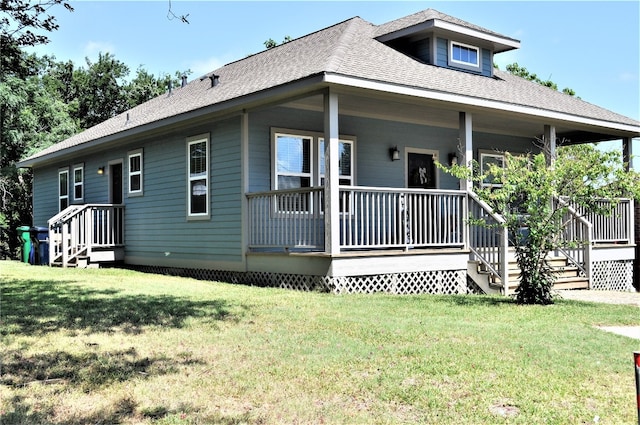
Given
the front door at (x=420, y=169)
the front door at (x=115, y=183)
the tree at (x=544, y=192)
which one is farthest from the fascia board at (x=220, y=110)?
the front door at (x=420, y=169)

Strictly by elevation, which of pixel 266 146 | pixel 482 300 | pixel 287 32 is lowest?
pixel 482 300

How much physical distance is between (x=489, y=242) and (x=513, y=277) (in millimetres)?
701

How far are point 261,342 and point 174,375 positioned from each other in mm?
1188

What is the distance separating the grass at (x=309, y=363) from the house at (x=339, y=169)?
6.96ft

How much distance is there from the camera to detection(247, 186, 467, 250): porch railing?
9539 millimetres

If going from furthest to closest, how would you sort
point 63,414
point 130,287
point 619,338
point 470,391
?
point 130,287
point 619,338
point 470,391
point 63,414

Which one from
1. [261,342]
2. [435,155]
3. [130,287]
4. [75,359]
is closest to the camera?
[75,359]

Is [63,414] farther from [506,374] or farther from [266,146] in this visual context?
[266,146]

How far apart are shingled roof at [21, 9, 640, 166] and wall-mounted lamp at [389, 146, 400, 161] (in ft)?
6.22

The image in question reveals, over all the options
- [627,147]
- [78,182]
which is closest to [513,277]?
[627,147]

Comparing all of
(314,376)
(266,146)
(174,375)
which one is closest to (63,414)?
(174,375)

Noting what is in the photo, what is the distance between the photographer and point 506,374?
178 inches

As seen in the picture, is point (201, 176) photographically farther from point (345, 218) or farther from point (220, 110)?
point (345, 218)

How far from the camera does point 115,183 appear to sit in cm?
1548
